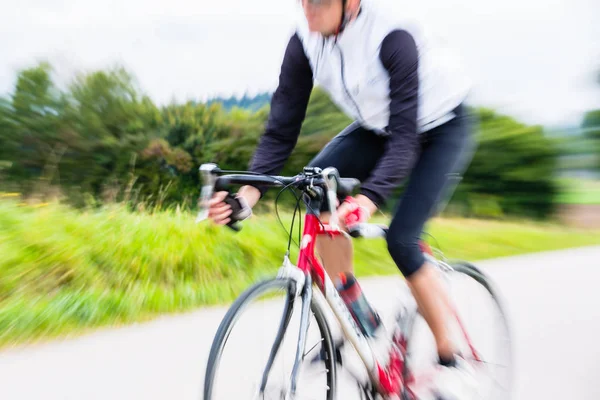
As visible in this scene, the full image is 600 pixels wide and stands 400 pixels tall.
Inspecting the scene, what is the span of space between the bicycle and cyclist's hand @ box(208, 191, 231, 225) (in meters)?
0.03

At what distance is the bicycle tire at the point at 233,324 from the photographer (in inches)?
83.7

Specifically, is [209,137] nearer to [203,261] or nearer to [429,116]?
[203,261]

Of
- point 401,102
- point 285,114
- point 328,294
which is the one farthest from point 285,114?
point 328,294

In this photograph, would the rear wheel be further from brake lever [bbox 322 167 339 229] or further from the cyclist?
brake lever [bbox 322 167 339 229]

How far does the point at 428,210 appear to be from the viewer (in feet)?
9.02

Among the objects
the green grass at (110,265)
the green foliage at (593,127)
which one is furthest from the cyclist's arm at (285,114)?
the green foliage at (593,127)

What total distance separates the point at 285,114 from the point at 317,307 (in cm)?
88

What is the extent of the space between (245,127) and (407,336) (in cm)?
1367

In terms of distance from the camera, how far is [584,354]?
4.53m

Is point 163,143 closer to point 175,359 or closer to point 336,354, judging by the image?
point 175,359

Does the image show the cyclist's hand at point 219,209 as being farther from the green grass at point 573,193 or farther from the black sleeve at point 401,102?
the green grass at point 573,193

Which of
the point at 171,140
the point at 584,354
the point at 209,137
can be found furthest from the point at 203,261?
the point at 171,140

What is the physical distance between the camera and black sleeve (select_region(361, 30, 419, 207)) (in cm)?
252

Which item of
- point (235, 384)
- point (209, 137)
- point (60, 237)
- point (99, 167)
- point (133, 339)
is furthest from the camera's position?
point (99, 167)
